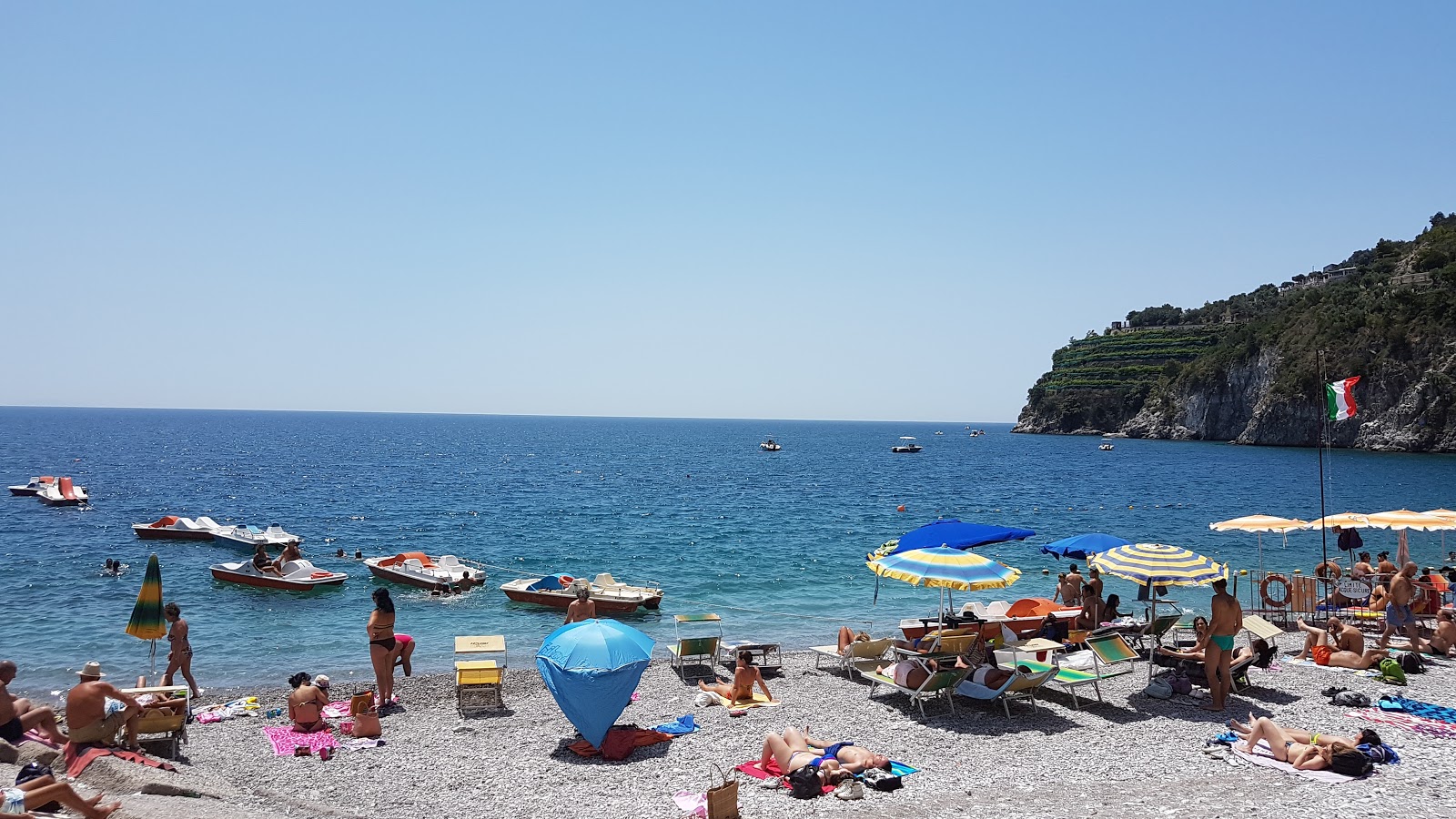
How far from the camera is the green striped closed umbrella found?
41.1ft

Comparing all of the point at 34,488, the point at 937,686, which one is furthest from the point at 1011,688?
the point at 34,488

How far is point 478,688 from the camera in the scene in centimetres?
1334

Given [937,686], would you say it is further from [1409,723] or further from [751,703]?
[1409,723]

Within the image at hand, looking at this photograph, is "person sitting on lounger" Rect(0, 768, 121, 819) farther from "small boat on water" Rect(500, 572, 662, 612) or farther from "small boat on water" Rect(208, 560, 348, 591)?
"small boat on water" Rect(208, 560, 348, 591)

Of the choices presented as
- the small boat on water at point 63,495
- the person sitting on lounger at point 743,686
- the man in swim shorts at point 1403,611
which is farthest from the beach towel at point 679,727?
the small boat on water at point 63,495

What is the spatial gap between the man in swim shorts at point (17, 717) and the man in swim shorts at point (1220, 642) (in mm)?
14340

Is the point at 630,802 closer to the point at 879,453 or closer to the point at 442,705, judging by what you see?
the point at 442,705

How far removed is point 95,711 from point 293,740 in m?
2.51

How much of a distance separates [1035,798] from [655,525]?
125 feet

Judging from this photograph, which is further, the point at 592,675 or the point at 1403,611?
the point at 1403,611

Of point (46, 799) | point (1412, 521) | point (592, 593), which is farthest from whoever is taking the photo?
point (592, 593)

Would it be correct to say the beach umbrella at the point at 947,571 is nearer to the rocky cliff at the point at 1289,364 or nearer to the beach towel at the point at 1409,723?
the beach towel at the point at 1409,723

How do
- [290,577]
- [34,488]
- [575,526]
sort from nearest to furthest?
[290,577] < [575,526] < [34,488]

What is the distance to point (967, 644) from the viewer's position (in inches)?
525
